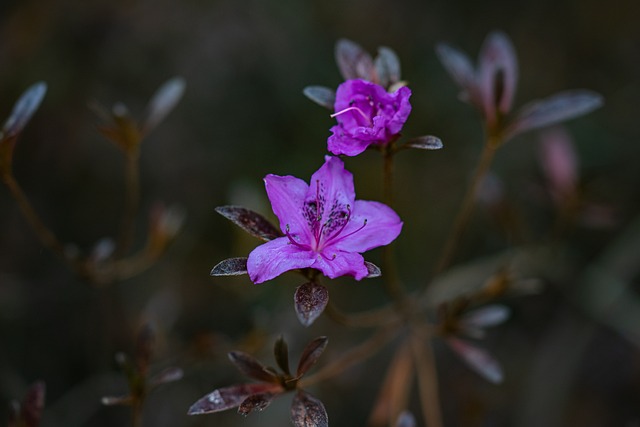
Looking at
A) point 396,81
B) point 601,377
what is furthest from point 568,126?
point 396,81

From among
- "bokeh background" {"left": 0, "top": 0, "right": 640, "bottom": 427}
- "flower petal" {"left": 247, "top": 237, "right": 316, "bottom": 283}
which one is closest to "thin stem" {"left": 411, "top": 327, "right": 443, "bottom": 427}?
"bokeh background" {"left": 0, "top": 0, "right": 640, "bottom": 427}

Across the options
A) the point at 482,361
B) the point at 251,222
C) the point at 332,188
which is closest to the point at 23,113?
the point at 251,222

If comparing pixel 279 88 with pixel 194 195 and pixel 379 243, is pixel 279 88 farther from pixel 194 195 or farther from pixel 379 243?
pixel 379 243

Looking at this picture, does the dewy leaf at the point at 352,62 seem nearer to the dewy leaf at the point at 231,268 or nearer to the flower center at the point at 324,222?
the flower center at the point at 324,222

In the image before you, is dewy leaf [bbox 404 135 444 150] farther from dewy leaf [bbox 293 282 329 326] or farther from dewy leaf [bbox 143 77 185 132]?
dewy leaf [bbox 143 77 185 132]

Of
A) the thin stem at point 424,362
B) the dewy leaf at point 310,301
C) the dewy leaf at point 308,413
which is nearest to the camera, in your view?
the dewy leaf at point 310,301

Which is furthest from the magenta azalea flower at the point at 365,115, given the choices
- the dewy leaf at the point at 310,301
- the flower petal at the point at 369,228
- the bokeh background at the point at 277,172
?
the bokeh background at the point at 277,172
